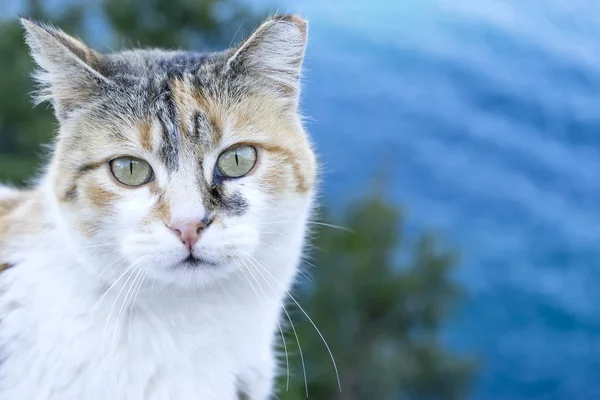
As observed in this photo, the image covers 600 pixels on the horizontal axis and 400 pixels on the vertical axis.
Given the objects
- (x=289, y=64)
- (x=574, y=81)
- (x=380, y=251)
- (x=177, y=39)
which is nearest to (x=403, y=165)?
(x=380, y=251)

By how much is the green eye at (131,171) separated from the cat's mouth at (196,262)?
20cm

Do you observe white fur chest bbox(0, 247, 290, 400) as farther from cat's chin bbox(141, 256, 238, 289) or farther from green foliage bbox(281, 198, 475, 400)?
green foliage bbox(281, 198, 475, 400)

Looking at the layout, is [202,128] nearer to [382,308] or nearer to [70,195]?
[70,195]

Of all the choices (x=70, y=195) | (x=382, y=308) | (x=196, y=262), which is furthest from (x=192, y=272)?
(x=382, y=308)

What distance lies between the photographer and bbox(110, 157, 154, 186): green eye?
59.6 inches

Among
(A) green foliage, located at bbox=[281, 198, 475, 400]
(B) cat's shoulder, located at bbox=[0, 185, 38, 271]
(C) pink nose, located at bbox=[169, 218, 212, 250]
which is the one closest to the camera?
(C) pink nose, located at bbox=[169, 218, 212, 250]

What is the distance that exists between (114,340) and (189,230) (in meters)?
0.33

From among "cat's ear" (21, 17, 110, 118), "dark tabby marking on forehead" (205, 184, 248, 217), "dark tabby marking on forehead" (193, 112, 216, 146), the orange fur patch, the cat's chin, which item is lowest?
the cat's chin

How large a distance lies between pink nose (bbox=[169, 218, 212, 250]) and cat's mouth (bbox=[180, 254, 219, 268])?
0.11 feet

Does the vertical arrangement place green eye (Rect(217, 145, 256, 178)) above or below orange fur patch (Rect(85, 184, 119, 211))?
above

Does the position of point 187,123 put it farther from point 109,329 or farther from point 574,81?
point 574,81

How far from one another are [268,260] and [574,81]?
17.0 ft

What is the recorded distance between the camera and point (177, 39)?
530 centimetres

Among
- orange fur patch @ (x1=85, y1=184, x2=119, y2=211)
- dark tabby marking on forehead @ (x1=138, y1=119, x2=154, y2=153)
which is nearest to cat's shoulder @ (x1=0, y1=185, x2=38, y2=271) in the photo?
orange fur patch @ (x1=85, y1=184, x2=119, y2=211)
